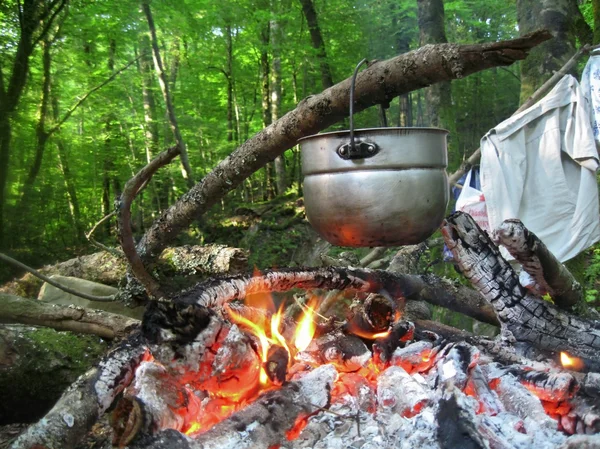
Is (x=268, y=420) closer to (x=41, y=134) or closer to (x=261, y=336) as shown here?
(x=261, y=336)

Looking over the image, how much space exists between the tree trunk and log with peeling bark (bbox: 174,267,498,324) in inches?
79.5

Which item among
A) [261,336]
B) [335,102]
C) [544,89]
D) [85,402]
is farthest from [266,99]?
[85,402]

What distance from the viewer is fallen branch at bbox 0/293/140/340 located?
274 centimetres

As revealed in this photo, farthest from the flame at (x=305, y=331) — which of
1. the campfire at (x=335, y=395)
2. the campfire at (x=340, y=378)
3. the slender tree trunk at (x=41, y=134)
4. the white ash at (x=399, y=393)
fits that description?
the slender tree trunk at (x=41, y=134)

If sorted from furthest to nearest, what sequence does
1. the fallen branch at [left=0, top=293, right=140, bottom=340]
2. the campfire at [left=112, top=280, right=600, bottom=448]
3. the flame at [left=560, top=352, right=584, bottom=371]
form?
the fallen branch at [left=0, top=293, right=140, bottom=340] < the flame at [left=560, top=352, right=584, bottom=371] < the campfire at [left=112, top=280, right=600, bottom=448]

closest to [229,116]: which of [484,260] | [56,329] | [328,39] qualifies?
[328,39]

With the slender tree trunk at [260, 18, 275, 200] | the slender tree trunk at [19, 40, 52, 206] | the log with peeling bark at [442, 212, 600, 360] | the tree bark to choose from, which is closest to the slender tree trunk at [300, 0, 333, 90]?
the slender tree trunk at [260, 18, 275, 200]

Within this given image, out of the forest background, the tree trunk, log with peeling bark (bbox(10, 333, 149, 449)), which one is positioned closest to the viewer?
log with peeling bark (bbox(10, 333, 149, 449))

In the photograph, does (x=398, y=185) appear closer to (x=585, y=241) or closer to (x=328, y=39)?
(x=585, y=241)

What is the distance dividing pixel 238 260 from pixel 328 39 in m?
8.03

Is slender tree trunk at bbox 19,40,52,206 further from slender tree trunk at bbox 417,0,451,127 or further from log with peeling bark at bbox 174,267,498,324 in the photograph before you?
slender tree trunk at bbox 417,0,451,127

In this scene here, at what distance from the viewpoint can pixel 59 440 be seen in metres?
1.24

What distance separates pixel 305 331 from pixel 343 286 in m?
0.31

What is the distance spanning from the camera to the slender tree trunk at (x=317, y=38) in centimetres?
921
